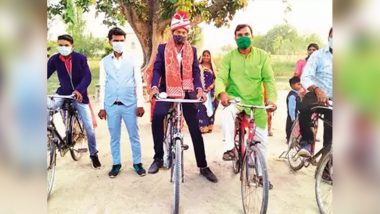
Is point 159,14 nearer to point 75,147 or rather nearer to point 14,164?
point 75,147

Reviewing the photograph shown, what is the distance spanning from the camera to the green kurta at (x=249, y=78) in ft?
7.35

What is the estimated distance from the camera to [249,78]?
7.51 feet

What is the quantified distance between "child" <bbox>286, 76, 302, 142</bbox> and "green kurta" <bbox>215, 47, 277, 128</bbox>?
8 cm

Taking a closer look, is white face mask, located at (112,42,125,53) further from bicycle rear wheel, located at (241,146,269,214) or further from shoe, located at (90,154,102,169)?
bicycle rear wheel, located at (241,146,269,214)

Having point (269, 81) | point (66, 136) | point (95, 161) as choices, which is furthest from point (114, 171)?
point (269, 81)

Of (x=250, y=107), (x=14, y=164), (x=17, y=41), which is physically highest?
(x=17, y=41)

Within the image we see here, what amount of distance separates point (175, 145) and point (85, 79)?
0.58 meters

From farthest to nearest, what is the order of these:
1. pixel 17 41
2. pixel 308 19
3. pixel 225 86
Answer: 1. pixel 225 86
2. pixel 308 19
3. pixel 17 41

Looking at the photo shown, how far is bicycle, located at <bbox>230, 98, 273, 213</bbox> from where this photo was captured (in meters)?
2.10

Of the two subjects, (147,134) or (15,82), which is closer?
(15,82)

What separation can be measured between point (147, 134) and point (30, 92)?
2.18ft

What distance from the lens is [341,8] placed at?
6.31 feet

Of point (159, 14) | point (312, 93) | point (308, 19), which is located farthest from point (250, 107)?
point (159, 14)

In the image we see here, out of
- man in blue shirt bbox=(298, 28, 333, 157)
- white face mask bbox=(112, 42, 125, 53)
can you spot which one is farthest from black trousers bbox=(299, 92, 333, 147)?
white face mask bbox=(112, 42, 125, 53)
